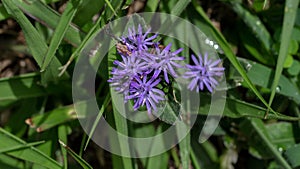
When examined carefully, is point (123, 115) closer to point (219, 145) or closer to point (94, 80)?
point (94, 80)

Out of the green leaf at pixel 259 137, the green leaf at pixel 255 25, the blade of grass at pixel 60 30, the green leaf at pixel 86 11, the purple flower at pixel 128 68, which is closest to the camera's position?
the purple flower at pixel 128 68

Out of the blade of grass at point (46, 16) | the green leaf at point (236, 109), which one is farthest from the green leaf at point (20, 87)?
the green leaf at point (236, 109)

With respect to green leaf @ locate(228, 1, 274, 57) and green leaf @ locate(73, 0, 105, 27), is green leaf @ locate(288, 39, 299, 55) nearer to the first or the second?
green leaf @ locate(228, 1, 274, 57)

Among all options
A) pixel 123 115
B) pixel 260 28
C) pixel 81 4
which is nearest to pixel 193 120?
pixel 123 115

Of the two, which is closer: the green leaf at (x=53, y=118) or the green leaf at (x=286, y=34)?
the green leaf at (x=286, y=34)

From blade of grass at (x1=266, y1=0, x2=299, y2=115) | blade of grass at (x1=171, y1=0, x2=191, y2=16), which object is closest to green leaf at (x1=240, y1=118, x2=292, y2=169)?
blade of grass at (x1=266, y1=0, x2=299, y2=115)

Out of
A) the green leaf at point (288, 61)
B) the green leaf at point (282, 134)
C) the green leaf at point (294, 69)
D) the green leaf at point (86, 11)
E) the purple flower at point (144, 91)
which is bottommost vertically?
the green leaf at point (282, 134)

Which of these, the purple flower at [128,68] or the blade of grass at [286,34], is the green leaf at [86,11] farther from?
the blade of grass at [286,34]
